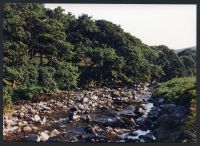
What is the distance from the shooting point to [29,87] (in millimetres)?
15594

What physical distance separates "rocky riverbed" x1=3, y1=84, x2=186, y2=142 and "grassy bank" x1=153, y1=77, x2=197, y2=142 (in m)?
0.22

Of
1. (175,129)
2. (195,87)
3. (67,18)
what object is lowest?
(175,129)

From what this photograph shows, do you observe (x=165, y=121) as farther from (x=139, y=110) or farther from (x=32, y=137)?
(x=32, y=137)

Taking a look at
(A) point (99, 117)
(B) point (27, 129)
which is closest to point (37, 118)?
(B) point (27, 129)

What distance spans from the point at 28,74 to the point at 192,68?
4.77 metres

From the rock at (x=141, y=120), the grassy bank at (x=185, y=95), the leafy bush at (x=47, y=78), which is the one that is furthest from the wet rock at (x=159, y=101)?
the leafy bush at (x=47, y=78)

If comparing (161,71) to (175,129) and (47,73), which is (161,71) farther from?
(47,73)

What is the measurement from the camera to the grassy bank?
561 inches

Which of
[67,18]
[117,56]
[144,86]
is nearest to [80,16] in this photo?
[67,18]

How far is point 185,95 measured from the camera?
586 inches

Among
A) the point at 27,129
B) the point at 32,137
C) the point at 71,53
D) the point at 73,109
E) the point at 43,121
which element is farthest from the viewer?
the point at 71,53

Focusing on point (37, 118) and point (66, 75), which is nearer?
point (37, 118)

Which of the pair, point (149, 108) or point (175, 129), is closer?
point (175, 129)

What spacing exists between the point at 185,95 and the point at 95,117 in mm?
2670
